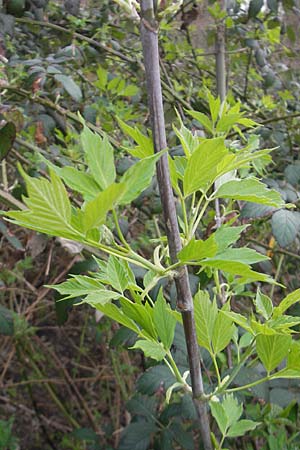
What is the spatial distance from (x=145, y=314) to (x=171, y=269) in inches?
2.5

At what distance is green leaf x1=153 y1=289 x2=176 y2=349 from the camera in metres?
0.49

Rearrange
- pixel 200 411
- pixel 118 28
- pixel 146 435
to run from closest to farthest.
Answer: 1. pixel 200 411
2. pixel 146 435
3. pixel 118 28

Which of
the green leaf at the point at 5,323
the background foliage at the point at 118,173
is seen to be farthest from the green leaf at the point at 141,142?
the green leaf at the point at 5,323

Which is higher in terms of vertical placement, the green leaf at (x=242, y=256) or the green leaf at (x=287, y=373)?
the green leaf at (x=242, y=256)

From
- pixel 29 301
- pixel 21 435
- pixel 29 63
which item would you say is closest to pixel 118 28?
pixel 29 63

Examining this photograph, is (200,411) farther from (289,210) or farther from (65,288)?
(289,210)

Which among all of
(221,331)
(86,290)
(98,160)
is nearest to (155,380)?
(221,331)

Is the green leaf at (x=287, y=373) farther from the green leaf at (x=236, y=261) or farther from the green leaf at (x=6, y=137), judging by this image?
the green leaf at (x=6, y=137)

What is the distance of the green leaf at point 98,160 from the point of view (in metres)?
0.37

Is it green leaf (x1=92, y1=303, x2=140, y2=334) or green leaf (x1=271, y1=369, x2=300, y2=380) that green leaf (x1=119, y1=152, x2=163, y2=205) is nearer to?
green leaf (x1=92, y1=303, x2=140, y2=334)

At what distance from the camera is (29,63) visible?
111 centimetres

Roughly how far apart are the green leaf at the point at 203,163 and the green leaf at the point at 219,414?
0.86 feet

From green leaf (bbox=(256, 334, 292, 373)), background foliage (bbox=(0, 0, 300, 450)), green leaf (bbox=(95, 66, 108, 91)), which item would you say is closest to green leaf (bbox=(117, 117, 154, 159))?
background foliage (bbox=(0, 0, 300, 450))

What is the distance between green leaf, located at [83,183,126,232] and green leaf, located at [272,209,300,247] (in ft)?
1.99
